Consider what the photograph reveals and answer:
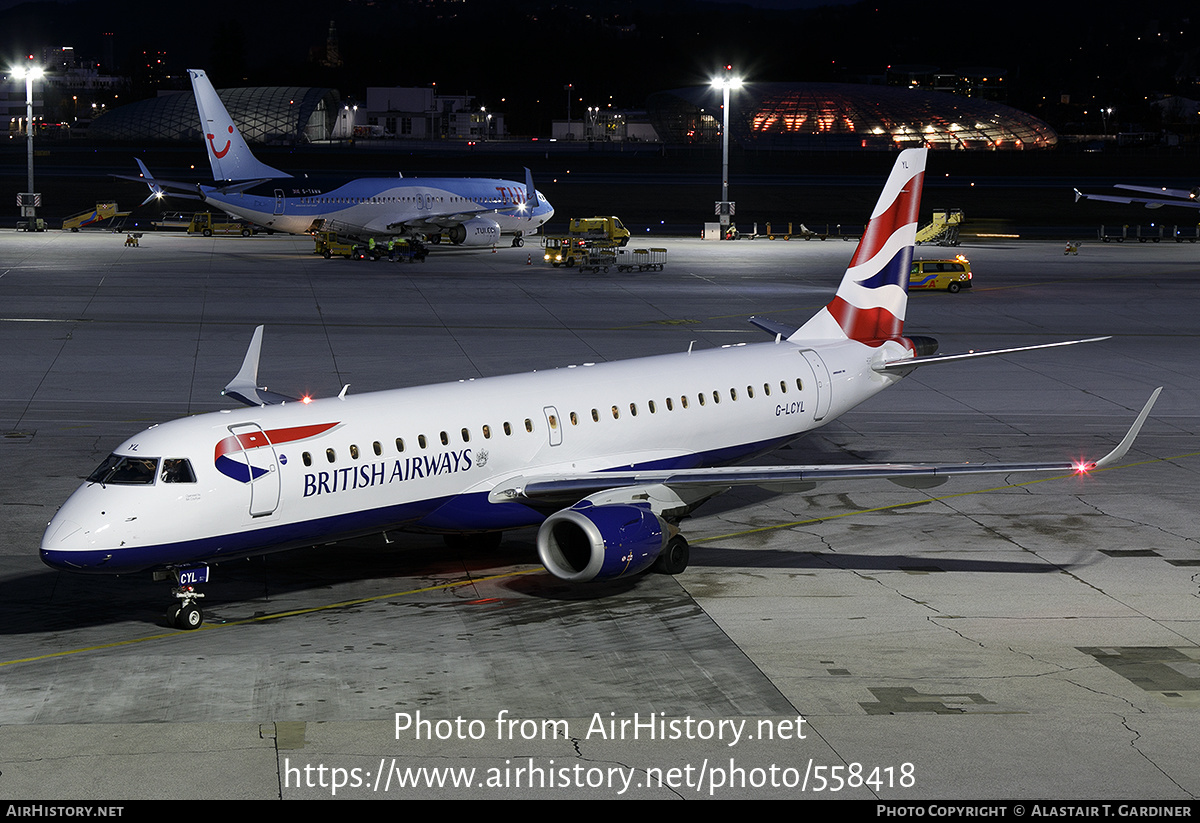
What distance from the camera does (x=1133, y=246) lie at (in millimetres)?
113000

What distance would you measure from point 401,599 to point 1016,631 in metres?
10.9

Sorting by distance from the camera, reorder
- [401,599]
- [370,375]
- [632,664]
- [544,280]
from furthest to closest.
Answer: [544,280] < [370,375] < [401,599] < [632,664]

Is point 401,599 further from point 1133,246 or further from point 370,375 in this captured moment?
point 1133,246

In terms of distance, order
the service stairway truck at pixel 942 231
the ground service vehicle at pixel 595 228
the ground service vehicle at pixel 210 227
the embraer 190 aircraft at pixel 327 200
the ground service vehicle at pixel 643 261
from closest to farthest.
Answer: the ground service vehicle at pixel 643 261
the ground service vehicle at pixel 595 228
the embraer 190 aircraft at pixel 327 200
the service stairway truck at pixel 942 231
the ground service vehicle at pixel 210 227

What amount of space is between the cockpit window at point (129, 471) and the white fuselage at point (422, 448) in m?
0.14

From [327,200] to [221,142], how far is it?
891 cm

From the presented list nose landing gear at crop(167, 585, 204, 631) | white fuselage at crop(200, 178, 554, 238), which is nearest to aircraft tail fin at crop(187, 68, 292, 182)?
white fuselage at crop(200, 178, 554, 238)

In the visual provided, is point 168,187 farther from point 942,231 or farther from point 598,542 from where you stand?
point 598,542

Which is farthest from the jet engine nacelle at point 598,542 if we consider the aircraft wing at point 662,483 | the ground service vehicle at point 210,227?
the ground service vehicle at point 210,227

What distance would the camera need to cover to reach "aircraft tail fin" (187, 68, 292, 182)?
100 m

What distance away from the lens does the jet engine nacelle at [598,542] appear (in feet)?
80.8

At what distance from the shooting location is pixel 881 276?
35.7 m

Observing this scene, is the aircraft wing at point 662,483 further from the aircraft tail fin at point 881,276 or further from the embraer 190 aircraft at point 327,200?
the embraer 190 aircraft at point 327,200
